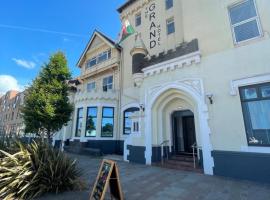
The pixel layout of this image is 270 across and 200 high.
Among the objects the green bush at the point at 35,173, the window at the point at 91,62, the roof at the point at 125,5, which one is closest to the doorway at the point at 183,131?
the green bush at the point at 35,173

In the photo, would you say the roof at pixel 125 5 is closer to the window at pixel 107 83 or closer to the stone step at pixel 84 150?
the window at pixel 107 83

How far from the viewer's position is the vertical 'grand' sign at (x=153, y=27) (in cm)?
1322

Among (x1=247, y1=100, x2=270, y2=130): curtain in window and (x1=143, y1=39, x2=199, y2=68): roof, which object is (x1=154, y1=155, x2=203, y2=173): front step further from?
(x1=143, y1=39, x2=199, y2=68): roof

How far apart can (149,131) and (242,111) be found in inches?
181

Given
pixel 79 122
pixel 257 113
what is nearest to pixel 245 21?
pixel 257 113

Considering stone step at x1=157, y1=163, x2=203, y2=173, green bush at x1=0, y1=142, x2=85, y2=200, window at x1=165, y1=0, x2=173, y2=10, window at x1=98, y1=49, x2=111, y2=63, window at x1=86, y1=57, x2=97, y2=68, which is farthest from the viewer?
window at x1=86, y1=57, x2=97, y2=68

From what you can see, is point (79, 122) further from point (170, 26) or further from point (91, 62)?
point (170, 26)

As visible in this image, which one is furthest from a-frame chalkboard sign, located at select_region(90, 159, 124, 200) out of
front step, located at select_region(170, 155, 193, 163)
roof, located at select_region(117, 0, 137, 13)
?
roof, located at select_region(117, 0, 137, 13)

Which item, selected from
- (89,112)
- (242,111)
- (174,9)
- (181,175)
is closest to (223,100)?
(242,111)

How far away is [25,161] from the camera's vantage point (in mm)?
4828

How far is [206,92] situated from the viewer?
729 centimetres

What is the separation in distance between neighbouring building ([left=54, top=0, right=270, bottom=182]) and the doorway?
56 mm

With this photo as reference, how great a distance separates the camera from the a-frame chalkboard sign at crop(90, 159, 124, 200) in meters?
3.85

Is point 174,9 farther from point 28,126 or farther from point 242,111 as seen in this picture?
point 28,126
